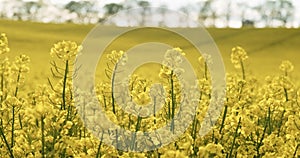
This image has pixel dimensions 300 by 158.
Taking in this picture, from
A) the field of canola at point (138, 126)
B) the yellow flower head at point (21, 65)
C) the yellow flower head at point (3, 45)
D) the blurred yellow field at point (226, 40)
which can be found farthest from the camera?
the blurred yellow field at point (226, 40)

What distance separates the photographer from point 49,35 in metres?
41.0

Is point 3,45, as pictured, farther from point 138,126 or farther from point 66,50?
point 138,126

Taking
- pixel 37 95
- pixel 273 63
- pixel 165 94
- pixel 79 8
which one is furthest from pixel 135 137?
pixel 79 8

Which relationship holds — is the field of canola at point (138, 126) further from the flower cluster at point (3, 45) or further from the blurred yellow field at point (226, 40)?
the blurred yellow field at point (226, 40)

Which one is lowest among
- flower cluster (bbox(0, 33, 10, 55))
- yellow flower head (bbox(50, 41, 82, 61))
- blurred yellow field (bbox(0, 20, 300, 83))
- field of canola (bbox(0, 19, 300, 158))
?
field of canola (bbox(0, 19, 300, 158))

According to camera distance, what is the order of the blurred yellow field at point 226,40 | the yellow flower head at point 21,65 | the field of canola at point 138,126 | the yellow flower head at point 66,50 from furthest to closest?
the blurred yellow field at point 226,40
the yellow flower head at point 21,65
the yellow flower head at point 66,50
the field of canola at point 138,126

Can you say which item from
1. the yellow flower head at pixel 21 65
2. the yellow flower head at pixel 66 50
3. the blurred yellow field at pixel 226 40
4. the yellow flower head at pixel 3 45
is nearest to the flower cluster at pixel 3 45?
the yellow flower head at pixel 3 45

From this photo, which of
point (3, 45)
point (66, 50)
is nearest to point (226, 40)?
point (3, 45)

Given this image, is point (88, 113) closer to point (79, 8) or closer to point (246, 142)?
point (246, 142)

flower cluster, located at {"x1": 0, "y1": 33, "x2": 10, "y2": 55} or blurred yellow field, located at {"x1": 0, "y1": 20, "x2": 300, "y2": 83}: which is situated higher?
blurred yellow field, located at {"x1": 0, "y1": 20, "x2": 300, "y2": 83}

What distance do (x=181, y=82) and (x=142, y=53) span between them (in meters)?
30.4

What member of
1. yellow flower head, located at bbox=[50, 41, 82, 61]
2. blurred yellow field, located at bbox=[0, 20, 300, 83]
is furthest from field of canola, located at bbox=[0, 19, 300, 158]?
blurred yellow field, located at bbox=[0, 20, 300, 83]

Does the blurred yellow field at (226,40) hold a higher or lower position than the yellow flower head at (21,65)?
higher

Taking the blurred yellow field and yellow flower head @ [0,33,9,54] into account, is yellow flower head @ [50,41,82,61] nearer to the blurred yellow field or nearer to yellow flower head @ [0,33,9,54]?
yellow flower head @ [0,33,9,54]
